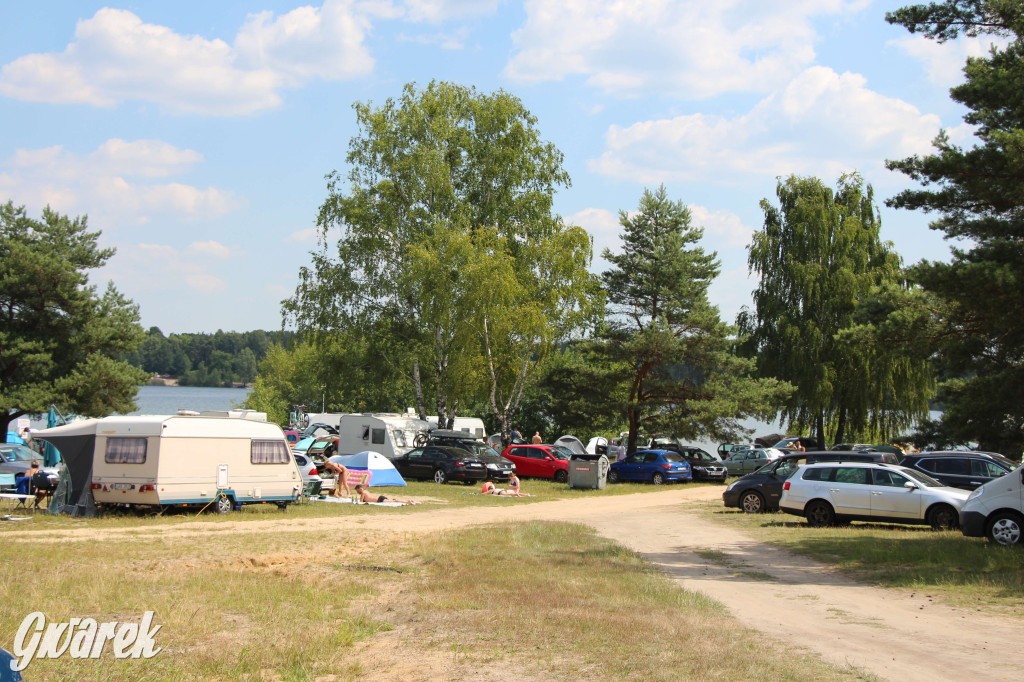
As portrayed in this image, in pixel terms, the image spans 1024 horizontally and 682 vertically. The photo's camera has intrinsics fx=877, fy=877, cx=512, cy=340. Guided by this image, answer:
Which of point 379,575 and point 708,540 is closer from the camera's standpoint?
point 379,575

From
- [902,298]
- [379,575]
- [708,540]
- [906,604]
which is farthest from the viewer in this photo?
[902,298]

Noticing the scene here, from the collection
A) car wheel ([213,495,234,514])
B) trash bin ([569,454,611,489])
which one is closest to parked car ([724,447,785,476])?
trash bin ([569,454,611,489])

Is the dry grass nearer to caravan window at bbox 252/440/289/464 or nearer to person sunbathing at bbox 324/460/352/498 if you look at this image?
caravan window at bbox 252/440/289/464

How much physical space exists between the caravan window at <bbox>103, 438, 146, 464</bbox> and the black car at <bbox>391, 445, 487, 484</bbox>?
1314cm

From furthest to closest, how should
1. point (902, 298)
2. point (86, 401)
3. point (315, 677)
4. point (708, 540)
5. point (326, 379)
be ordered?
point (326, 379) < point (86, 401) < point (902, 298) < point (708, 540) < point (315, 677)

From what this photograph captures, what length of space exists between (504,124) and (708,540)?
2778 centimetres

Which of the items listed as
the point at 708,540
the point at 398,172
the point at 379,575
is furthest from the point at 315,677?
the point at 398,172

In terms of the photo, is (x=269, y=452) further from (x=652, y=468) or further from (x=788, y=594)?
(x=652, y=468)

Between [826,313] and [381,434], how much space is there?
22.2 meters

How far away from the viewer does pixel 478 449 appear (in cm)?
3391

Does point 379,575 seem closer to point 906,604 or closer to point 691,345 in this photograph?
point 906,604

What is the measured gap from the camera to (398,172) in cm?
4022

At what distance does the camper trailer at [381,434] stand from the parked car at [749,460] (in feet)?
48.6

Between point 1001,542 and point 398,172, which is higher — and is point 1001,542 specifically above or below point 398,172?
below
